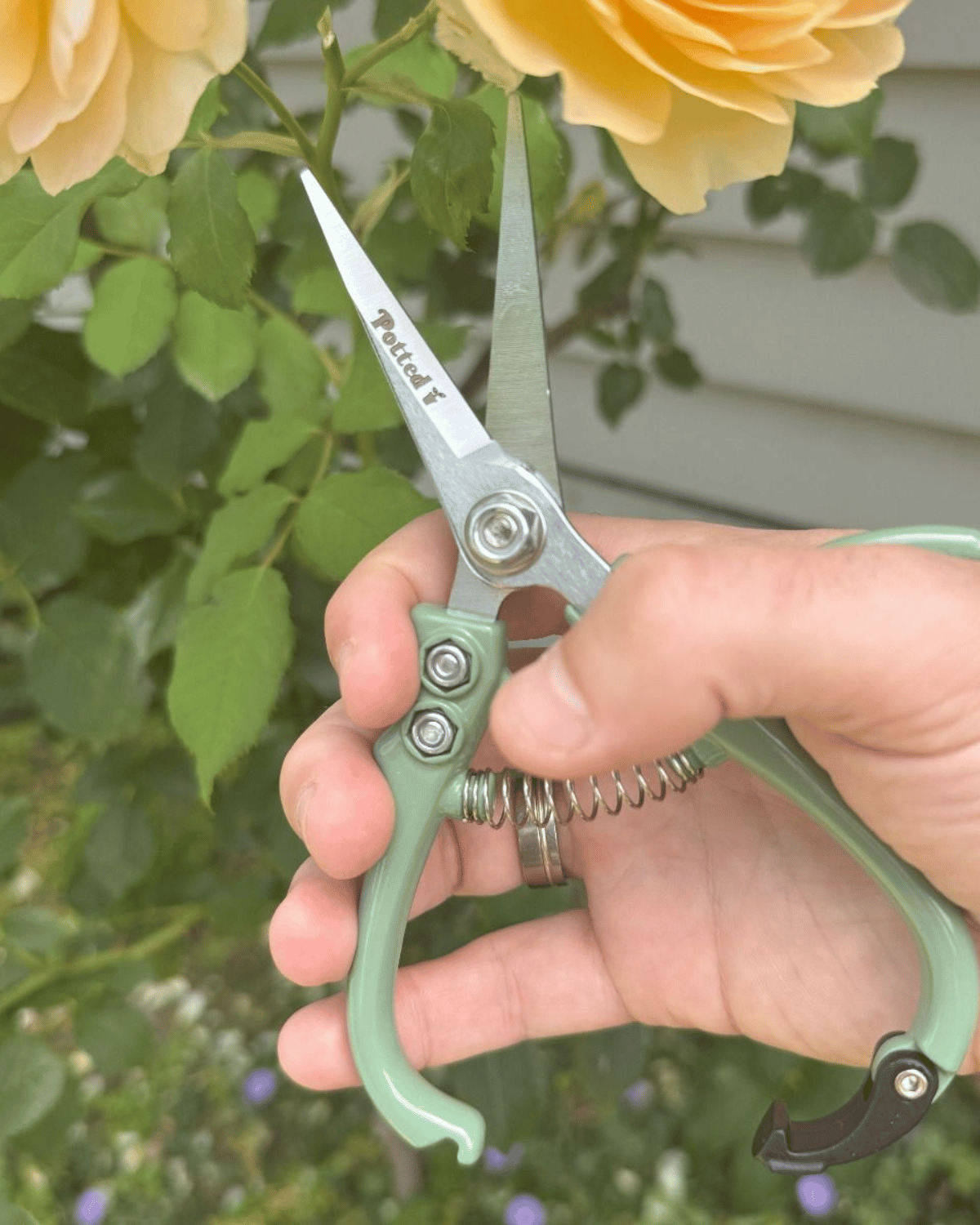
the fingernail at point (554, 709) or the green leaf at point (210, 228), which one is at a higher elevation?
the green leaf at point (210, 228)

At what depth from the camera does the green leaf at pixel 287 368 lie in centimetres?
87

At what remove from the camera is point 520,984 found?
0.88 metres

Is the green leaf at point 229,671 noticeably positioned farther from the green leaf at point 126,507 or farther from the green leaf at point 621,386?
the green leaf at point 621,386

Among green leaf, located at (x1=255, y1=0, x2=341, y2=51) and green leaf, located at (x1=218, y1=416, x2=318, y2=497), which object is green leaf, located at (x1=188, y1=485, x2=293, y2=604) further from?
green leaf, located at (x1=255, y1=0, x2=341, y2=51)

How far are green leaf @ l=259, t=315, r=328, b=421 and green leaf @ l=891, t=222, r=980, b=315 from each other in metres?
0.56

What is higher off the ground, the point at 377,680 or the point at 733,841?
the point at 377,680

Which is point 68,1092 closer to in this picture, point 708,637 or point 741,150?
point 708,637

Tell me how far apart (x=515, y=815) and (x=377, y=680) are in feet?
0.41

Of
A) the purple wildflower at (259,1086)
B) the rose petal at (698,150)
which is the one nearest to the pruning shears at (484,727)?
the rose petal at (698,150)

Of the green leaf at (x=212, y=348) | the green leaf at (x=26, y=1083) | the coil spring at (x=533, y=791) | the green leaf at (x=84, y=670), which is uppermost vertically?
the green leaf at (x=212, y=348)

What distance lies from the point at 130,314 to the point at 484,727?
1.34 ft

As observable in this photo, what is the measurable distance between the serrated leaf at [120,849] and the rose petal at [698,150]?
32.0 inches

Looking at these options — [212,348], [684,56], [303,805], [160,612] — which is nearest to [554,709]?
[303,805]

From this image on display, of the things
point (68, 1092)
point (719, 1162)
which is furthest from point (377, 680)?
point (719, 1162)
